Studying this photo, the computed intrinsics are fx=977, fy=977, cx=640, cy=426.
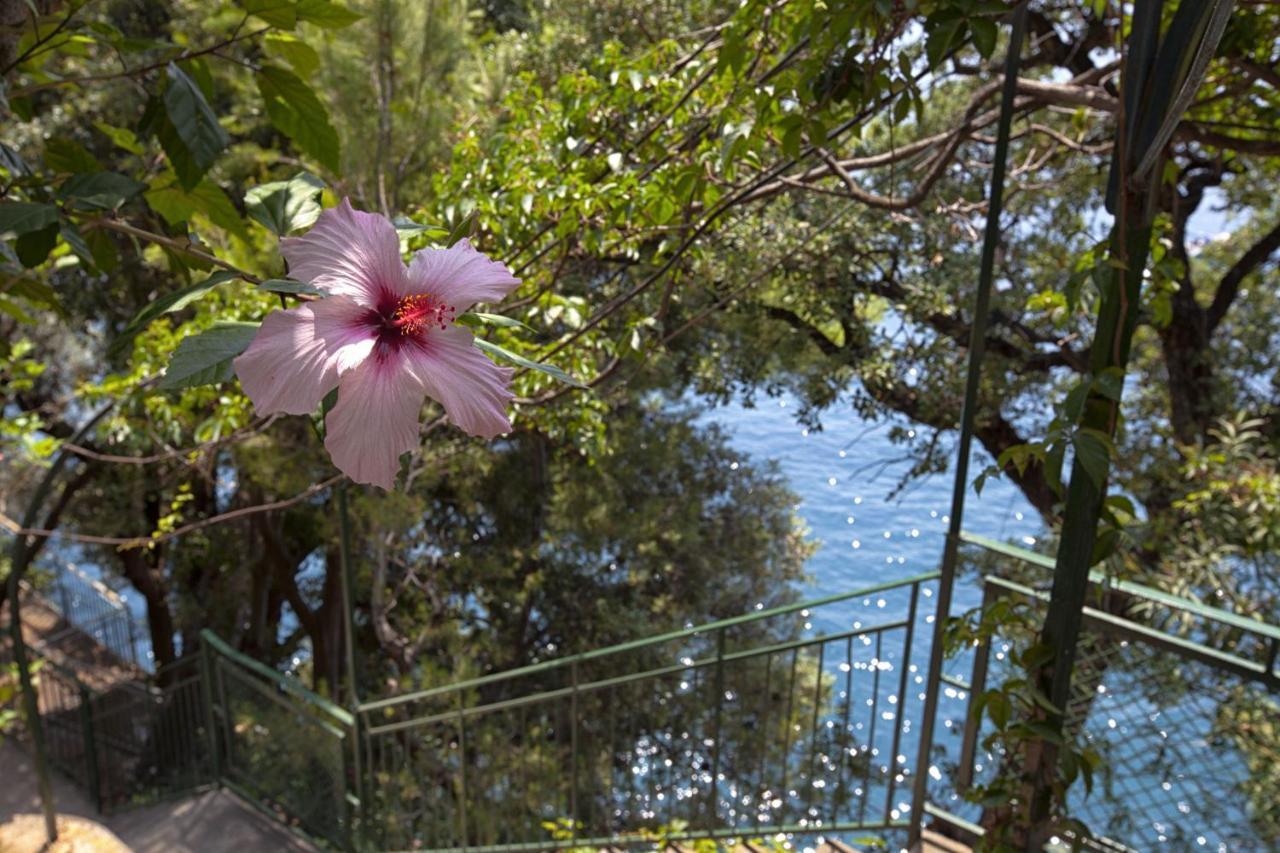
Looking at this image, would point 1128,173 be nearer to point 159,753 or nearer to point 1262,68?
point 1262,68

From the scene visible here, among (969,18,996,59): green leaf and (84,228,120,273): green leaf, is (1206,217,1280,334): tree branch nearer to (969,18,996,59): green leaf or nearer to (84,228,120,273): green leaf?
(969,18,996,59): green leaf

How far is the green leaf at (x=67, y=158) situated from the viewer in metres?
1.03

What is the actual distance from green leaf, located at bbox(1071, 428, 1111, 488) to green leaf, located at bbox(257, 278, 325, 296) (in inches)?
37.1

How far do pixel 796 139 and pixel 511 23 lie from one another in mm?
6447

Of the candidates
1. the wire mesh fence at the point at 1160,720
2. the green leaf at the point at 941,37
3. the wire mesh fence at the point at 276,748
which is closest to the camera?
the green leaf at the point at 941,37

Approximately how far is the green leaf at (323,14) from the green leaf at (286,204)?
0.27 meters

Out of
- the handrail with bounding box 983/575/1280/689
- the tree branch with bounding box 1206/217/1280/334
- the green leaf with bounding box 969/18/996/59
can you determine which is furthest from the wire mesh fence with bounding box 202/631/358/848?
the tree branch with bounding box 1206/217/1280/334

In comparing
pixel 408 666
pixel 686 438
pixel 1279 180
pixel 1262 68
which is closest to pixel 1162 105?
pixel 1262 68

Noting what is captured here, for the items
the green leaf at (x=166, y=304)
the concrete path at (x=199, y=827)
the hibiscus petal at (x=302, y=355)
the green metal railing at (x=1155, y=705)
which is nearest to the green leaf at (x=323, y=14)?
the green leaf at (x=166, y=304)

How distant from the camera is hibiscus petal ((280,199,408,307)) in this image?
0.51 m

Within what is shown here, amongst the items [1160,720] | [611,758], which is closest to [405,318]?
[1160,720]

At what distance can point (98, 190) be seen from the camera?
844 mm

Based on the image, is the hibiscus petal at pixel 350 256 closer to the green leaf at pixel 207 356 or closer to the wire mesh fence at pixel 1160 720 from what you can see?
the green leaf at pixel 207 356

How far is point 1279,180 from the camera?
5.03 metres
